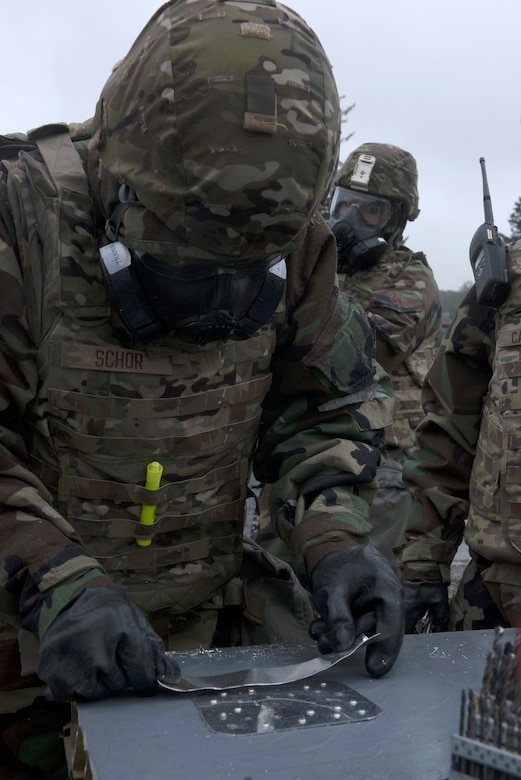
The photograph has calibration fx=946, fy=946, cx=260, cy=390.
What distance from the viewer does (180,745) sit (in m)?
1.53

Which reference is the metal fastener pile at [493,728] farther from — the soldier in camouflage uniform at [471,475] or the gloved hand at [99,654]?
the soldier in camouflage uniform at [471,475]

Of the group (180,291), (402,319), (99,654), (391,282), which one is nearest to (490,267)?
(180,291)

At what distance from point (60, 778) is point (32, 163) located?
4.92 feet

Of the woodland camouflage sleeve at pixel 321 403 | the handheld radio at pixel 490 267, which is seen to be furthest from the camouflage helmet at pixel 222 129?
the handheld radio at pixel 490 267

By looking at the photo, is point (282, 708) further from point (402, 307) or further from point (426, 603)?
point (402, 307)

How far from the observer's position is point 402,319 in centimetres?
517

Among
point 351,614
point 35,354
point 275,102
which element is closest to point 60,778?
point 351,614

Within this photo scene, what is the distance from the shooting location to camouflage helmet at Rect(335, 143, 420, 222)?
5625 millimetres

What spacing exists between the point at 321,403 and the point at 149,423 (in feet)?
1.66

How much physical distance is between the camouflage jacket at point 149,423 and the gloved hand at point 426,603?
76cm

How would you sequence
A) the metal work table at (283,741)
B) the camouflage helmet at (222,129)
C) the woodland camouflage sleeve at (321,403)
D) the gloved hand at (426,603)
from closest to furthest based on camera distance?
the metal work table at (283,741), the camouflage helmet at (222,129), the woodland camouflage sleeve at (321,403), the gloved hand at (426,603)

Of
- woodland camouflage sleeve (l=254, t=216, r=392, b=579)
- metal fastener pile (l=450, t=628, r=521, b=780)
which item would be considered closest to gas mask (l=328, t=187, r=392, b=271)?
woodland camouflage sleeve (l=254, t=216, r=392, b=579)

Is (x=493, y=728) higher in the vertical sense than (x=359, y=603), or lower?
higher

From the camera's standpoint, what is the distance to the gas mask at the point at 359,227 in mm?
5547
